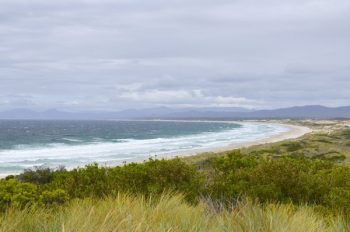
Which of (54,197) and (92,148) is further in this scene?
(92,148)

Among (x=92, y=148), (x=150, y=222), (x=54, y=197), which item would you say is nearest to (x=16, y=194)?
(x=54, y=197)

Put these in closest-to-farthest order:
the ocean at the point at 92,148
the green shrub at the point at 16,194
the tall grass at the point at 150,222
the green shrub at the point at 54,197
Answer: the tall grass at the point at 150,222 < the green shrub at the point at 16,194 < the green shrub at the point at 54,197 < the ocean at the point at 92,148

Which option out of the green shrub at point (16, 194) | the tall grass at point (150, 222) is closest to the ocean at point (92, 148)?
the green shrub at point (16, 194)

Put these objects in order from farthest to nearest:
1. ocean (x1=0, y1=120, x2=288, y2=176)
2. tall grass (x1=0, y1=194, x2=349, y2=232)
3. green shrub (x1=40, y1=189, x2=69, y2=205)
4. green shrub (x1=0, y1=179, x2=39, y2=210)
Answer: ocean (x1=0, y1=120, x2=288, y2=176), green shrub (x1=40, y1=189, x2=69, y2=205), green shrub (x1=0, y1=179, x2=39, y2=210), tall grass (x1=0, y1=194, x2=349, y2=232)

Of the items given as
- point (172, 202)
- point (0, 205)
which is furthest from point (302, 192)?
point (0, 205)

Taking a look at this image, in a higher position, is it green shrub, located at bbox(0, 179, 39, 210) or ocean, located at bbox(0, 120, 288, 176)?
green shrub, located at bbox(0, 179, 39, 210)

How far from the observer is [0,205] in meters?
9.01

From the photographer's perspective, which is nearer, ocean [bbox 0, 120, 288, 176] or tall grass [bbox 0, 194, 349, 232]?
tall grass [bbox 0, 194, 349, 232]

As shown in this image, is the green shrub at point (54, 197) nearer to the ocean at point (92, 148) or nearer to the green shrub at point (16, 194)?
the green shrub at point (16, 194)

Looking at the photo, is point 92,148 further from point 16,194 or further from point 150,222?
point 150,222

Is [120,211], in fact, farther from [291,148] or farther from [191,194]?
[291,148]

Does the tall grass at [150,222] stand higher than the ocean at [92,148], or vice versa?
the tall grass at [150,222]

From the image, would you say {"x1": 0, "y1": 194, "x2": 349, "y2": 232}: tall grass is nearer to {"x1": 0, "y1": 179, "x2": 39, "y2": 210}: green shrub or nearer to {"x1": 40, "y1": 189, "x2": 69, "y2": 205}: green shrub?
{"x1": 0, "y1": 179, "x2": 39, "y2": 210}: green shrub

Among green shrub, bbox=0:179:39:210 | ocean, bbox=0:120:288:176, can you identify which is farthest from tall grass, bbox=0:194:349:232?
ocean, bbox=0:120:288:176
